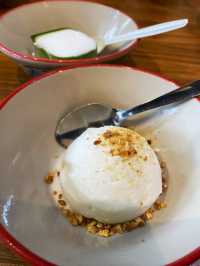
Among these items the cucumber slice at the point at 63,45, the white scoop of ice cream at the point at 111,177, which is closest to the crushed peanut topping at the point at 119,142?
the white scoop of ice cream at the point at 111,177

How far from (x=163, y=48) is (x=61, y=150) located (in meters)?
0.48

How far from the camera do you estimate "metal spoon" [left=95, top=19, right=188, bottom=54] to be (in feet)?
2.83

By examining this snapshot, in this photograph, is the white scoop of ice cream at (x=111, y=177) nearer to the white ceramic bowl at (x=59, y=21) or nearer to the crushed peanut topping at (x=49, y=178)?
the crushed peanut topping at (x=49, y=178)

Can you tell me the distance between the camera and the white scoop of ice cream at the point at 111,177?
598mm

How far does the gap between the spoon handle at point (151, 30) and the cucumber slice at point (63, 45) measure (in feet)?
0.23

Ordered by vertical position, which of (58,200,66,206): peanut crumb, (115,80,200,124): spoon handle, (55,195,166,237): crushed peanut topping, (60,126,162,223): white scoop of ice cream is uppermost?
(115,80,200,124): spoon handle

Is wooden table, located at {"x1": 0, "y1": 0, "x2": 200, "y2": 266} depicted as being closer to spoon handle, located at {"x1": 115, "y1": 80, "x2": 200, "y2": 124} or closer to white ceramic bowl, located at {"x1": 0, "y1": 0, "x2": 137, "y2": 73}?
white ceramic bowl, located at {"x1": 0, "y1": 0, "x2": 137, "y2": 73}

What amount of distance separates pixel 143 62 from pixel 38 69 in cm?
31

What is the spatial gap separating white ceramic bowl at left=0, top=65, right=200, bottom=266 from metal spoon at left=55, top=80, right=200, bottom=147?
2 centimetres

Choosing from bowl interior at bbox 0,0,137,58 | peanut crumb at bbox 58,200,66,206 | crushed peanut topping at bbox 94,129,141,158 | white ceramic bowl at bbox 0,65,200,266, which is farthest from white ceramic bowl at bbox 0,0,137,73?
peanut crumb at bbox 58,200,66,206

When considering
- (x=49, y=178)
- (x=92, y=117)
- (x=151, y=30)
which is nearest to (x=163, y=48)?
(x=151, y=30)

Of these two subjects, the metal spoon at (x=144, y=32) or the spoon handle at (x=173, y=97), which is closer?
the spoon handle at (x=173, y=97)

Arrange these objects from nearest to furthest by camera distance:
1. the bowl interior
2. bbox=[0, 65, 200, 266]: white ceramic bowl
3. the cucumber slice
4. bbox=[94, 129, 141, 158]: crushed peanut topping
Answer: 1. bbox=[0, 65, 200, 266]: white ceramic bowl
2. bbox=[94, 129, 141, 158]: crushed peanut topping
3. the cucumber slice
4. the bowl interior

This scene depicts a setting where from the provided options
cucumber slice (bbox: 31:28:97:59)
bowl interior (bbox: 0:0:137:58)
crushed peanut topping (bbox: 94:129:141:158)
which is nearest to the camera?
crushed peanut topping (bbox: 94:129:141:158)
